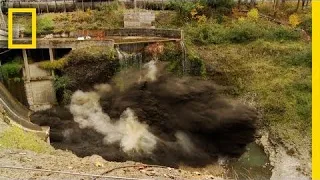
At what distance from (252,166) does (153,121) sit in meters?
5.84

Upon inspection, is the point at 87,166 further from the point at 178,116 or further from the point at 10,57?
the point at 10,57

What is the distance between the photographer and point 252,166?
17.0 metres

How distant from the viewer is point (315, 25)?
6906 mm

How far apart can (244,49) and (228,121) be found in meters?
5.99

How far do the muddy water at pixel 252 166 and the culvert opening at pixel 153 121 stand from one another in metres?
0.48

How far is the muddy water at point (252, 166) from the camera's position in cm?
1633

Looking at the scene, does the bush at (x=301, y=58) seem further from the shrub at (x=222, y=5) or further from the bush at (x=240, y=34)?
the shrub at (x=222, y=5)

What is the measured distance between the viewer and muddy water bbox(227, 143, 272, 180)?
1633 cm

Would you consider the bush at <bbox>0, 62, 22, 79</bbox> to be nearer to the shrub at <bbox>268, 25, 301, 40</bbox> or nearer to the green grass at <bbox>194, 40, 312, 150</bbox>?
the green grass at <bbox>194, 40, 312, 150</bbox>

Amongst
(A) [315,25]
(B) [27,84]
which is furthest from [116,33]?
(A) [315,25]

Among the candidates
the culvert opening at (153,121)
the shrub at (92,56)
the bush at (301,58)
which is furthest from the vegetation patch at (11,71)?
the bush at (301,58)

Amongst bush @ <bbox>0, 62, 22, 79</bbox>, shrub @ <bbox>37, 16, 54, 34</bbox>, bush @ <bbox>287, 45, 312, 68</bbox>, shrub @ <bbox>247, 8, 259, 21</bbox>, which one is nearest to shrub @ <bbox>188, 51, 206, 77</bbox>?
bush @ <bbox>287, 45, 312, 68</bbox>

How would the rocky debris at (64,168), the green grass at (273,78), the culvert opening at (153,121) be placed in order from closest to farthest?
the rocky debris at (64,168), the green grass at (273,78), the culvert opening at (153,121)

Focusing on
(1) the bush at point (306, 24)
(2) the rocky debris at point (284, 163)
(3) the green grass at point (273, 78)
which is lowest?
(2) the rocky debris at point (284, 163)
